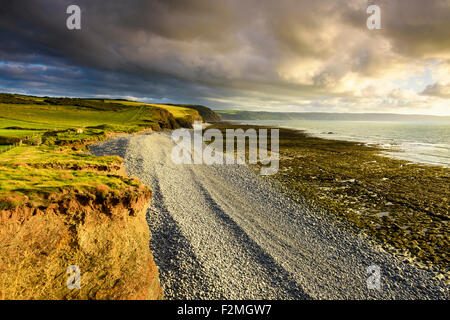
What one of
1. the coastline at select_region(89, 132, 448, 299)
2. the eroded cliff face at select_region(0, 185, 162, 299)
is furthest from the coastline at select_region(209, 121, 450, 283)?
the eroded cliff face at select_region(0, 185, 162, 299)

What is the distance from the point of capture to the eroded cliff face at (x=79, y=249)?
6715 mm

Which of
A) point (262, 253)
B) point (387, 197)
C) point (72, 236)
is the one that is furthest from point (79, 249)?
point (387, 197)

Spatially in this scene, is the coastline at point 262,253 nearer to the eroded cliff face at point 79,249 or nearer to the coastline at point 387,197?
the coastline at point 387,197

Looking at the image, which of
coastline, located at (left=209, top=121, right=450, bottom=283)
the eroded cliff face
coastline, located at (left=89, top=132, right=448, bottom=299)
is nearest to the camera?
the eroded cliff face

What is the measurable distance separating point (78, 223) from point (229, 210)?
44.4 ft

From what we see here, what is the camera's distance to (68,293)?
736 centimetres

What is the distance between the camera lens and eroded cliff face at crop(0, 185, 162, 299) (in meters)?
6.71

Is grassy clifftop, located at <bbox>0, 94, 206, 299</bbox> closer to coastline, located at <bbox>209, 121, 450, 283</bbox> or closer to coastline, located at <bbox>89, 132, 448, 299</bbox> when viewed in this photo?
coastline, located at <bbox>89, 132, 448, 299</bbox>

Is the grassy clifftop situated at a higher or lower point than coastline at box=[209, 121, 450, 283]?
higher

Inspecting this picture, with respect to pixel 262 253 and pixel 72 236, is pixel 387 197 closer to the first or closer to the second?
pixel 262 253

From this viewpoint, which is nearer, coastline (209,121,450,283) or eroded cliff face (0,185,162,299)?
eroded cliff face (0,185,162,299)

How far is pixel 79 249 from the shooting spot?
7836 mm

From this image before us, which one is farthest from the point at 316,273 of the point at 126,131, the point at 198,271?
the point at 126,131

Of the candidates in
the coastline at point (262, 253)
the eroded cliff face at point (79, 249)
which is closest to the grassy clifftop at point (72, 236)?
the eroded cliff face at point (79, 249)
